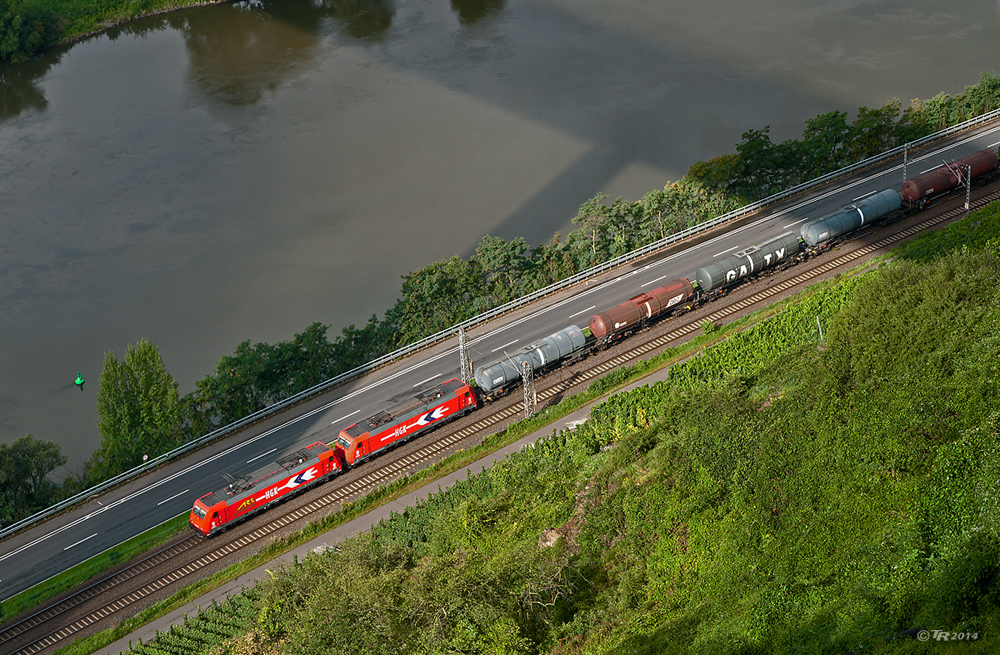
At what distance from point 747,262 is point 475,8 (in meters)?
79.7

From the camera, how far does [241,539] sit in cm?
5422

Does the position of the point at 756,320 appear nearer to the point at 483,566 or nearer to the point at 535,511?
the point at 535,511

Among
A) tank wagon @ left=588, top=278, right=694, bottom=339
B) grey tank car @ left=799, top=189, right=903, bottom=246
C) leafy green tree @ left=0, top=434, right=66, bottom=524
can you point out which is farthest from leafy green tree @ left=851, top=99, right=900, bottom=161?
leafy green tree @ left=0, top=434, right=66, bottom=524

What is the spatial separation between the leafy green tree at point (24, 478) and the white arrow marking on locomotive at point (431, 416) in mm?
23851

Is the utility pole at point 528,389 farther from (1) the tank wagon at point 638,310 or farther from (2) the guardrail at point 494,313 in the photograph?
(2) the guardrail at point 494,313

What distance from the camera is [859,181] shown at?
270ft

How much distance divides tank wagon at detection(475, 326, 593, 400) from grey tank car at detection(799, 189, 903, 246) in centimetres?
2023

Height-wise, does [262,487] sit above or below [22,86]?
below

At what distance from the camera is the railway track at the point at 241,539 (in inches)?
1961

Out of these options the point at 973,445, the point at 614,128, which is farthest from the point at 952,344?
the point at 614,128

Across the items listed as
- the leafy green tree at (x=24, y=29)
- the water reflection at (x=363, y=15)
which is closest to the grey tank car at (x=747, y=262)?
the water reflection at (x=363, y=15)

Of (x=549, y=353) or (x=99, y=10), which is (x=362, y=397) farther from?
(x=99, y=10)

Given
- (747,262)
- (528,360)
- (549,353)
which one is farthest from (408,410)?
(747,262)

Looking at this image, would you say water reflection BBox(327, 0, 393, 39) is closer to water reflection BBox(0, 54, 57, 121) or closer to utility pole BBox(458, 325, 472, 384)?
water reflection BBox(0, 54, 57, 121)
